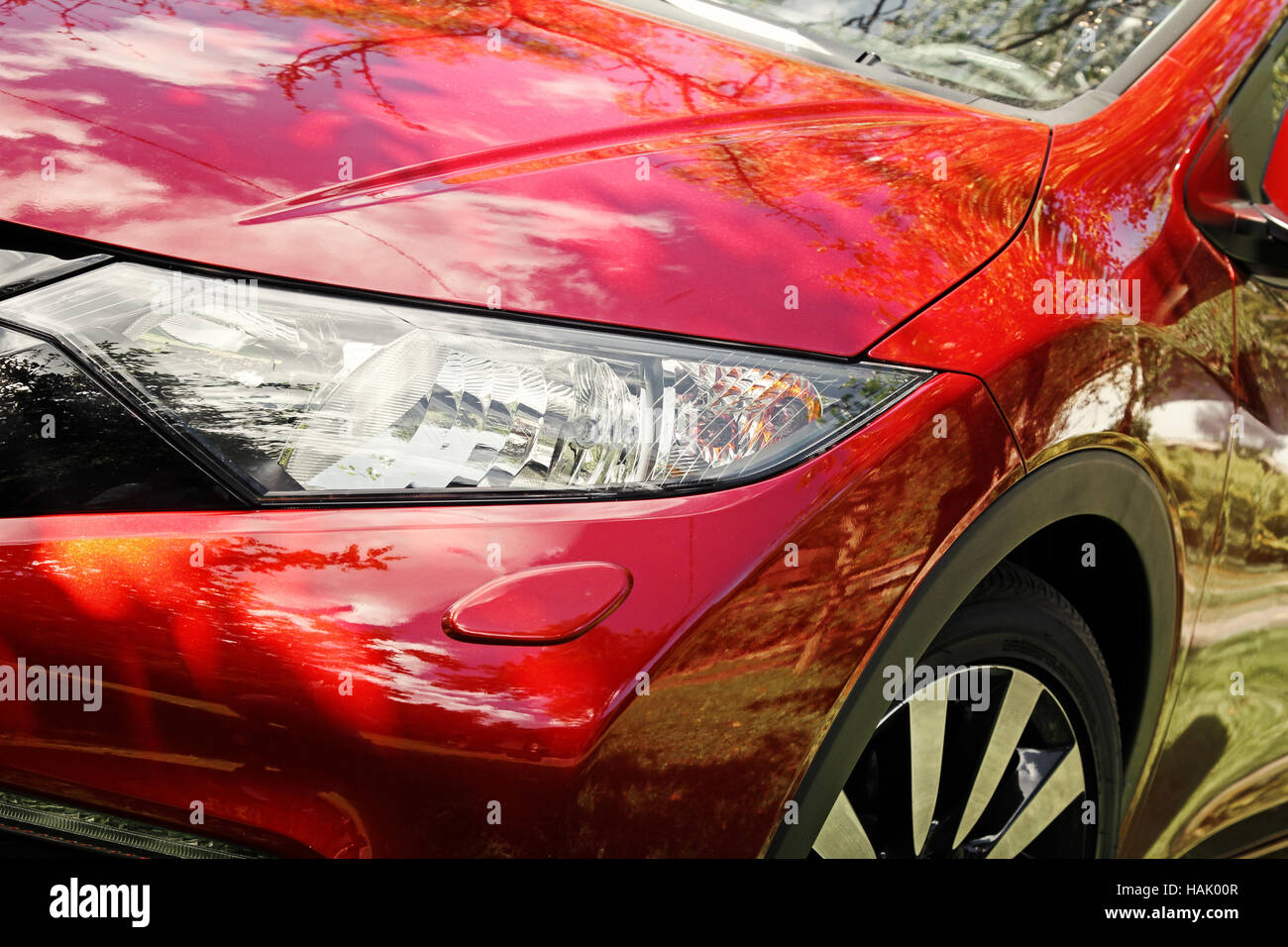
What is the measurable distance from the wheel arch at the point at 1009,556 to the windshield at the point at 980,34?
76 cm

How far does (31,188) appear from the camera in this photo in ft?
4.03

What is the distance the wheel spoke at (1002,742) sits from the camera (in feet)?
5.60

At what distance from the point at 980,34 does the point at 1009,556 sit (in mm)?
1138

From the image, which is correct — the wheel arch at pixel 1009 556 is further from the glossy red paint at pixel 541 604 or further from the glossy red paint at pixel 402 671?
the glossy red paint at pixel 541 604

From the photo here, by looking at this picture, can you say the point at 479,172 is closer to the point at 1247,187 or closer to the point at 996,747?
the point at 996,747

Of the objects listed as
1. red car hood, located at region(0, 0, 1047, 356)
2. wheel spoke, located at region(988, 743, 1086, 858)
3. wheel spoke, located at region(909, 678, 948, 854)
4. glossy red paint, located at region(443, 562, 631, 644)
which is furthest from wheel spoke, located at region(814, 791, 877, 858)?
red car hood, located at region(0, 0, 1047, 356)

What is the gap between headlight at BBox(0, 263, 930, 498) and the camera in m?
1.19

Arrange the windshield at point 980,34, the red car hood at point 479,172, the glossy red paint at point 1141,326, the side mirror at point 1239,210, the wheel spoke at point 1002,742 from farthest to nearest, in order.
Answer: the windshield at point 980,34, the side mirror at point 1239,210, the wheel spoke at point 1002,742, the glossy red paint at point 1141,326, the red car hood at point 479,172

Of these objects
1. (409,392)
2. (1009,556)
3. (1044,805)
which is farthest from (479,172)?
(1044,805)

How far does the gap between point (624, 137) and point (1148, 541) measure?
1.00m

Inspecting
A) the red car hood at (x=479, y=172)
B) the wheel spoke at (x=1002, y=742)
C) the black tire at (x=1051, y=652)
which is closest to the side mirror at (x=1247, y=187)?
the red car hood at (x=479, y=172)

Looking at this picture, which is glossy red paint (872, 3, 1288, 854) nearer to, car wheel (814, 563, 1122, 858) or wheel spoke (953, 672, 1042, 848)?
car wheel (814, 563, 1122, 858)

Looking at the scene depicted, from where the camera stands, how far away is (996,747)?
5.64ft
